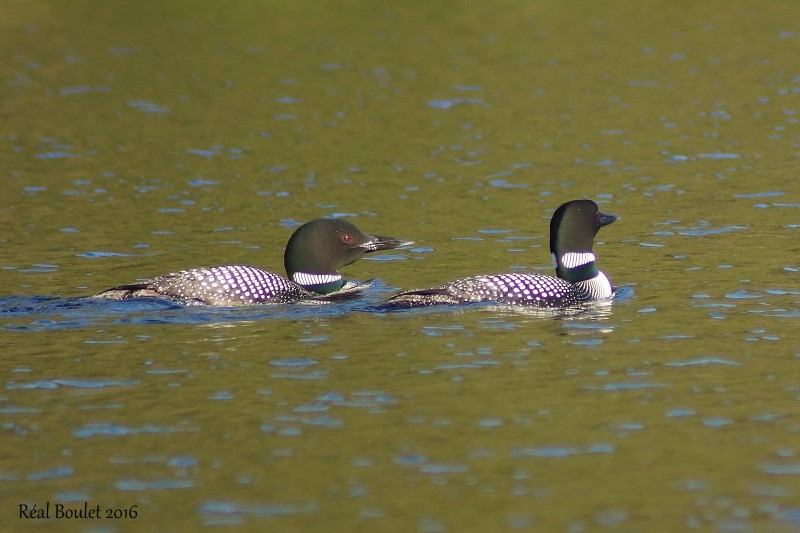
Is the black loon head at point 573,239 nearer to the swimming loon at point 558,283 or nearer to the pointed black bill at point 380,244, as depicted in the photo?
the swimming loon at point 558,283

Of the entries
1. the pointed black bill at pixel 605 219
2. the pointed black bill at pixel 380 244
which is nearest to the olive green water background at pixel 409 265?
the pointed black bill at pixel 380 244

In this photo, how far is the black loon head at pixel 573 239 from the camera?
1034 cm

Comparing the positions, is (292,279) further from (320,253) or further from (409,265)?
(409,265)

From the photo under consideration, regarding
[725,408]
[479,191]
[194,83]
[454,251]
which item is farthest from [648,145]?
[725,408]

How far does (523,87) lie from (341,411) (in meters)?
13.2

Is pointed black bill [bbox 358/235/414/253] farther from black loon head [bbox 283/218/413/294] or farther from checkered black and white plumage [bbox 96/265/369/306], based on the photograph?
checkered black and white plumage [bbox 96/265/369/306]

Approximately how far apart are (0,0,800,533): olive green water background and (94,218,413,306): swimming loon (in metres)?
0.22

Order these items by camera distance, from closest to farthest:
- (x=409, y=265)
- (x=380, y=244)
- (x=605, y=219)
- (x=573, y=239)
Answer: (x=573, y=239), (x=605, y=219), (x=380, y=244), (x=409, y=265)

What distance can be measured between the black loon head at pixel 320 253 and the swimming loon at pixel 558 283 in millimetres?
1002

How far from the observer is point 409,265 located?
11594mm

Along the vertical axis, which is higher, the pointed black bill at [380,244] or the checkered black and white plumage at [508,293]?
the pointed black bill at [380,244]

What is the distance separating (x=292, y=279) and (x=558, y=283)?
2.03 m

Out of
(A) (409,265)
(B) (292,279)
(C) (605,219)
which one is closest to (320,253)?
(B) (292,279)

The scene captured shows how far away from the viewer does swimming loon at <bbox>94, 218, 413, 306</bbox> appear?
989cm
